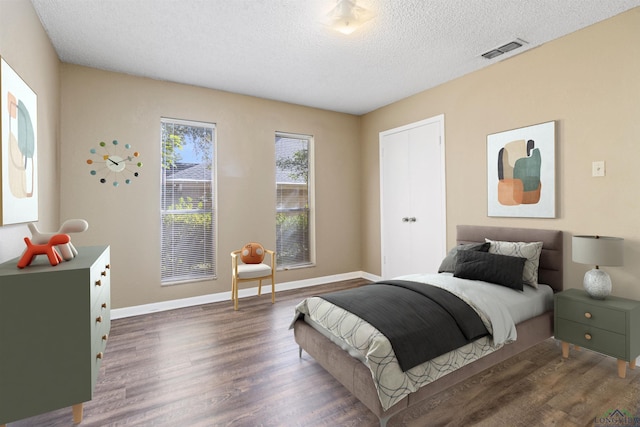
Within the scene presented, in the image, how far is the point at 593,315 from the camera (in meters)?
2.43

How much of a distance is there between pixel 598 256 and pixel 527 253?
541 mm

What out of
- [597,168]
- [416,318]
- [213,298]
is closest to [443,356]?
[416,318]

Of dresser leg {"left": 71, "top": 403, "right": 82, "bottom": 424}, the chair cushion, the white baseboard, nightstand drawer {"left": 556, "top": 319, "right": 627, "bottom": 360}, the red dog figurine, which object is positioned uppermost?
the red dog figurine

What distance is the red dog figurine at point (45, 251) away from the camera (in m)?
1.67

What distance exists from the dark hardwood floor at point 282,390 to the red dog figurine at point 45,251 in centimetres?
100

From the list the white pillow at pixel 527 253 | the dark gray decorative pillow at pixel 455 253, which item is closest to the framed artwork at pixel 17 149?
the dark gray decorative pillow at pixel 455 253

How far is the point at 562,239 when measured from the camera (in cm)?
293

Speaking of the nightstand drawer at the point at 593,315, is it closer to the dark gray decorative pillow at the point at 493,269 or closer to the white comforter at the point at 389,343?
the dark gray decorative pillow at the point at 493,269

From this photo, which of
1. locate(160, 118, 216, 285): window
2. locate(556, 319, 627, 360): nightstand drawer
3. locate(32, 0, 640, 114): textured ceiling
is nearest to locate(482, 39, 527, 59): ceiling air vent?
locate(32, 0, 640, 114): textured ceiling

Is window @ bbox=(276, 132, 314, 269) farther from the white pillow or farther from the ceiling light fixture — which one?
the white pillow

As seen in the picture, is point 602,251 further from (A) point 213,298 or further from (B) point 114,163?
(B) point 114,163

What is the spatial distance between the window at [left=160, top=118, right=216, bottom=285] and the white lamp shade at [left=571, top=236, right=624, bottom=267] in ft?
12.9

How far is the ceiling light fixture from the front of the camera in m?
2.35

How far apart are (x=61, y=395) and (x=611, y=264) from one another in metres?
3.67
